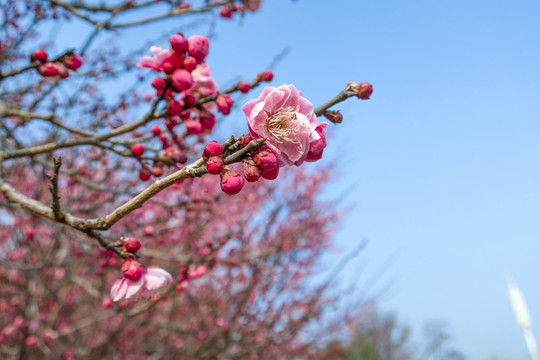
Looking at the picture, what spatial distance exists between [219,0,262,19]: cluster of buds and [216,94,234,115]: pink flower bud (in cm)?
115

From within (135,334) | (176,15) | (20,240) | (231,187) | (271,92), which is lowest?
(231,187)

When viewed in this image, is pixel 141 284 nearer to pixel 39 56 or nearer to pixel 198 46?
pixel 198 46

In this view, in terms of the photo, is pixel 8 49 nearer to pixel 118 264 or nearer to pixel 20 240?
pixel 118 264

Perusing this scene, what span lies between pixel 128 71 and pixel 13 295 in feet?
9.64

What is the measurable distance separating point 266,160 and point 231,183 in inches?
4.2

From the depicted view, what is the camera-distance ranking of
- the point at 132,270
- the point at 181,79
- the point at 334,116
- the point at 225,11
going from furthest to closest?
the point at 225,11
the point at 181,79
the point at 132,270
the point at 334,116

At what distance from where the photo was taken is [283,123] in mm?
1105

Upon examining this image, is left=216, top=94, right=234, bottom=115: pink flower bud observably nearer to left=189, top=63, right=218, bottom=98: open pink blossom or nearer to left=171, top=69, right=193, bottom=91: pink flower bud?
left=189, top=63, right=218, bottom=98: open pink blossom

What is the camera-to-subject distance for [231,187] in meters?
1.00

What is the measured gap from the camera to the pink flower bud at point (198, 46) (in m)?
1.66

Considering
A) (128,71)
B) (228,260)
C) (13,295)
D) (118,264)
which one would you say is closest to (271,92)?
(118,264)

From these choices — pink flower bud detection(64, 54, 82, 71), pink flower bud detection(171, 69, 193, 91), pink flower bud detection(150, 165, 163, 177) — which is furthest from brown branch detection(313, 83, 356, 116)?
pink flower bud detection(64, 54, 82, 71)

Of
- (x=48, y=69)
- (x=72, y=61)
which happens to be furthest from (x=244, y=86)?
(x=48, y=69)

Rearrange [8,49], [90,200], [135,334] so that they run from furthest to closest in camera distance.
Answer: [135,334] < [90,200] < [8,49]
